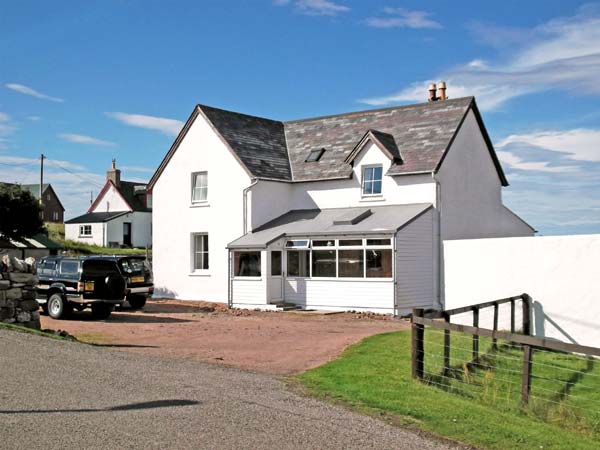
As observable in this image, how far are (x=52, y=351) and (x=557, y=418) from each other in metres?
8.71

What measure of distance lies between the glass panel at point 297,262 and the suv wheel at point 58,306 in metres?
8.92

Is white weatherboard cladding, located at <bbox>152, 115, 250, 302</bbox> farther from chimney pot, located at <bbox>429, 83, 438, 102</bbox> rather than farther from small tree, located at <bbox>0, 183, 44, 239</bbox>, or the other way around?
small tree, located at <bbox>0, 183, 44, 239</bbox>

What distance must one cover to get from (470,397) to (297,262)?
55.9 feet

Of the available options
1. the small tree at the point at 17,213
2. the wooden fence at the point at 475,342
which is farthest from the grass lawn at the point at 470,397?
the small tree at the point at 17,213

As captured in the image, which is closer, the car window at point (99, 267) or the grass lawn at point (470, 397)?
the grass lawn at point (470, 397)

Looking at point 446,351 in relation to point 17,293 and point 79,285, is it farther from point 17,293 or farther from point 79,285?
point 79,285

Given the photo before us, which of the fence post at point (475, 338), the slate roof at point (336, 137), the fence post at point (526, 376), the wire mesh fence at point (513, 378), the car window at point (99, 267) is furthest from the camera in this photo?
the slate roof at point (336, 137)

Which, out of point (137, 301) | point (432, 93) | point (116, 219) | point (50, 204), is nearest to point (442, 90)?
point (432, 93)

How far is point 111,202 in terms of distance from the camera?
64750mm

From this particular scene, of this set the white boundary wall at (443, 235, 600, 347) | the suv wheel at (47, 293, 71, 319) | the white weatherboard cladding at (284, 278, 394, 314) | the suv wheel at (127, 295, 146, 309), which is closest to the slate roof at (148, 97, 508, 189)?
the white weatherboard cladding at (284, 278, 394, 314)

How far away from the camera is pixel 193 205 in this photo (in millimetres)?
30594

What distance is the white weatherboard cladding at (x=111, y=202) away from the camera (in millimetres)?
63656

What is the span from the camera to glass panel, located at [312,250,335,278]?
25.9 m

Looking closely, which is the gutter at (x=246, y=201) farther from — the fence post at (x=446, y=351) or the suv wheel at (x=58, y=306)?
the fence post at (x=446, y=351)
